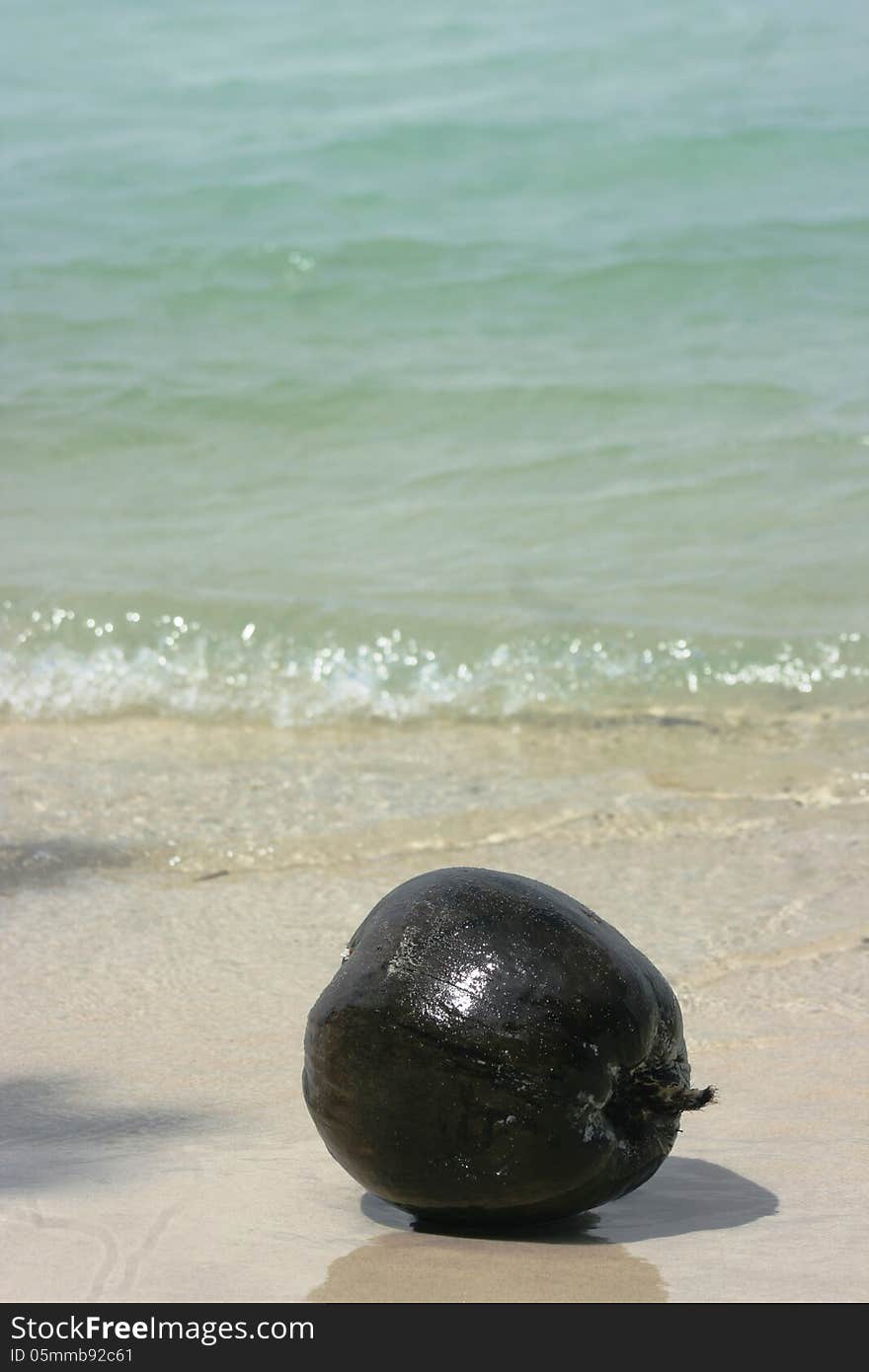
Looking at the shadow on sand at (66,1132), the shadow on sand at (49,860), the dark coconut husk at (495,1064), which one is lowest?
the shadow on sand at (49,860)

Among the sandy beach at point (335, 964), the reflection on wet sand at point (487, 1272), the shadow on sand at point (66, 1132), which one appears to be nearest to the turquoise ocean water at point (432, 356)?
the sandy beach at point (335, 964)

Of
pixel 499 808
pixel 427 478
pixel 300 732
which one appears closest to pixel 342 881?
pixel 499 808

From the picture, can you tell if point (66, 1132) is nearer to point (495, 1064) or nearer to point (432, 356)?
point (495, 1064)

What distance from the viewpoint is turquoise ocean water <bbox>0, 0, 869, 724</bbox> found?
7059mm

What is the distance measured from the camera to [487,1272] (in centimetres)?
239

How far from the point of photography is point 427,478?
910 centimetres

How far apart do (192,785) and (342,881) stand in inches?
43.9

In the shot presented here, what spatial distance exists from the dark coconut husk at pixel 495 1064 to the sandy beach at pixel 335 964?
4.6 inches

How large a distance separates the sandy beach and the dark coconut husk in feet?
0.38

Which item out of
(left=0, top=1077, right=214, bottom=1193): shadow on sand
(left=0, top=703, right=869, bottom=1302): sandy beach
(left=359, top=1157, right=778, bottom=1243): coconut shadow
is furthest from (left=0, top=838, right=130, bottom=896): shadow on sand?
(left=359, top=1157, right=778, bottom=1243): coconut shadow

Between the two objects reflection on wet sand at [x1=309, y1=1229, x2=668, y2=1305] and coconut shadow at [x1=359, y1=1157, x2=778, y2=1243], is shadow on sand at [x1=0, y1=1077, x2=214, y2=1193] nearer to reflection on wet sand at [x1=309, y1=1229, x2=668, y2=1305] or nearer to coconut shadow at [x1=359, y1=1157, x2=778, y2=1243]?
coconut shadow at [x1=359, y1=1157, x2=778, y2=1243]

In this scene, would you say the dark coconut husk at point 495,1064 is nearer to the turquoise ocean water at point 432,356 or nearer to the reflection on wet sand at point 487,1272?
the reflection on wet sand at point 487,1272

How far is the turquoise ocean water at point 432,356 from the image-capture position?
7.06 metres

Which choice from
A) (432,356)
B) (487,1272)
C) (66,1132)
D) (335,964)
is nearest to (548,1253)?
(487,1272)
